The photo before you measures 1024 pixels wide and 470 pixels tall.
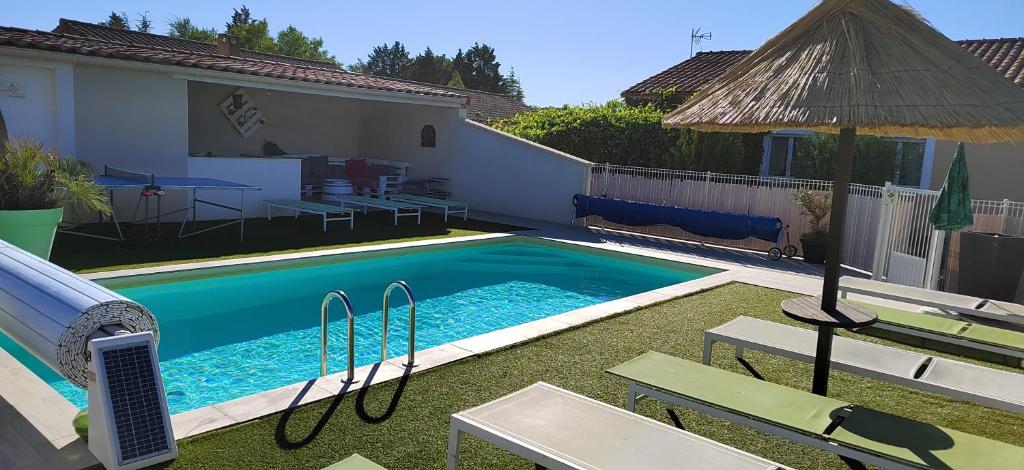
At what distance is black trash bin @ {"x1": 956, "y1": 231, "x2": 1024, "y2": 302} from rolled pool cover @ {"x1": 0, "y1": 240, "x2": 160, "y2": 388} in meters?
9.16

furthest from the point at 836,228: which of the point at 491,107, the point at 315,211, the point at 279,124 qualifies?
the point at 491,107

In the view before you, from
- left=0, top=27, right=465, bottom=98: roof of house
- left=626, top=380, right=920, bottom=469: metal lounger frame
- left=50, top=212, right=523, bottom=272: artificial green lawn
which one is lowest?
left=50, top=212, right=523, bottom=272: artificial green lawn

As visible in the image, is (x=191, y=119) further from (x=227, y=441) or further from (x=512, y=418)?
(x=512, y=418)

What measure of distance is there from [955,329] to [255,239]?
32.7ft

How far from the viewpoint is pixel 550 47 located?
32.2m

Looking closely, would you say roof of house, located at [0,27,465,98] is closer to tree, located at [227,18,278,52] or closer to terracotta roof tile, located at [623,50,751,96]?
terracotta roof tile, located at [623,50,751,96]

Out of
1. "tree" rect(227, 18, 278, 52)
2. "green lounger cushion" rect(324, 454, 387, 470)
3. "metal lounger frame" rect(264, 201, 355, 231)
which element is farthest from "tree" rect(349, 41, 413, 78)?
"green lounger cushion" rect(324, 454, 387, 470)

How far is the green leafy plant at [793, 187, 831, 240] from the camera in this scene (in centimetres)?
1205

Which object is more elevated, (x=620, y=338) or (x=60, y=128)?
(x=60, y=128)

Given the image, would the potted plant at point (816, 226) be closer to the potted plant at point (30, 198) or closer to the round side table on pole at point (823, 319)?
the round side table on pole at point (823, 319)

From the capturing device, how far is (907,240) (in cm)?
971

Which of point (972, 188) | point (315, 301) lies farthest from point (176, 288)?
point (972, 188)

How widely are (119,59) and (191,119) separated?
535 centimetres

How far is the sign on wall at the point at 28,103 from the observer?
10.3 meters
